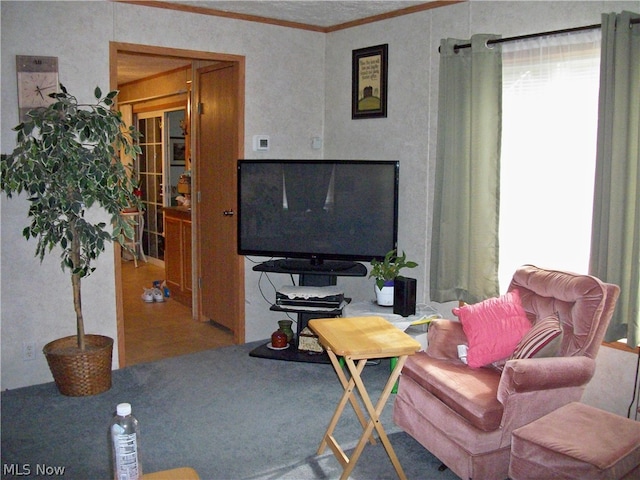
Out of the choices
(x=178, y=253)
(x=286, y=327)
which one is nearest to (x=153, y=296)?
(x=178, y=253)

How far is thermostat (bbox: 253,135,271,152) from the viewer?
4785mm

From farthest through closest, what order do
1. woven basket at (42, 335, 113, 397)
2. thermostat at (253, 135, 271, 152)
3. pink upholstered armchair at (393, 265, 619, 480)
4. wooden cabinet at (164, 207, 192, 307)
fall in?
A: wooden cabinet at (164, 207, 192, 307)
thermostat at (253, 135, 271, 152)
woven basket at (42, 335, 113, 397)
pink upholstered armchair at (393, 265, 619, 480)

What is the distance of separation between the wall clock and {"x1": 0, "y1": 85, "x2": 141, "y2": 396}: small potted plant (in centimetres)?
8

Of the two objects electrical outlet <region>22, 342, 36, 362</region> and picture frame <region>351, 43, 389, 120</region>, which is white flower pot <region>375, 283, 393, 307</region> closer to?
picture frame <region>351, 43, 389, 120</region>

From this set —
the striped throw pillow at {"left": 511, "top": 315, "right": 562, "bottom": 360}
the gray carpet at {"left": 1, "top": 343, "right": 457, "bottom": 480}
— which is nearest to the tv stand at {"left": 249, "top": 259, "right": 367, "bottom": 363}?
the gray carpet at {"left": 1, "top": 343, "right": 457, "bottom": 480}

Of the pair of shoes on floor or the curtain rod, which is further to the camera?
the pair of shoes on floor

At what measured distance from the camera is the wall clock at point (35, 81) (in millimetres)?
3773

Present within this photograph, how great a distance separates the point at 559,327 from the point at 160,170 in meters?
6.31

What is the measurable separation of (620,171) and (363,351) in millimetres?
1616

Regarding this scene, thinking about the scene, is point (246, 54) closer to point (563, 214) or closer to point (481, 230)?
point (481, 230)

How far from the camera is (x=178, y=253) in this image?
20.1 ft

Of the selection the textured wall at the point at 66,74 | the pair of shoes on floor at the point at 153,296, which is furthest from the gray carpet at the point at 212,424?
the pair of shoes on floor at the point at 153,296

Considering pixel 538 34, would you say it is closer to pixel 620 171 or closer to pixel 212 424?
pixel 620 171

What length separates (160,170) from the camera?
26.7 ft
